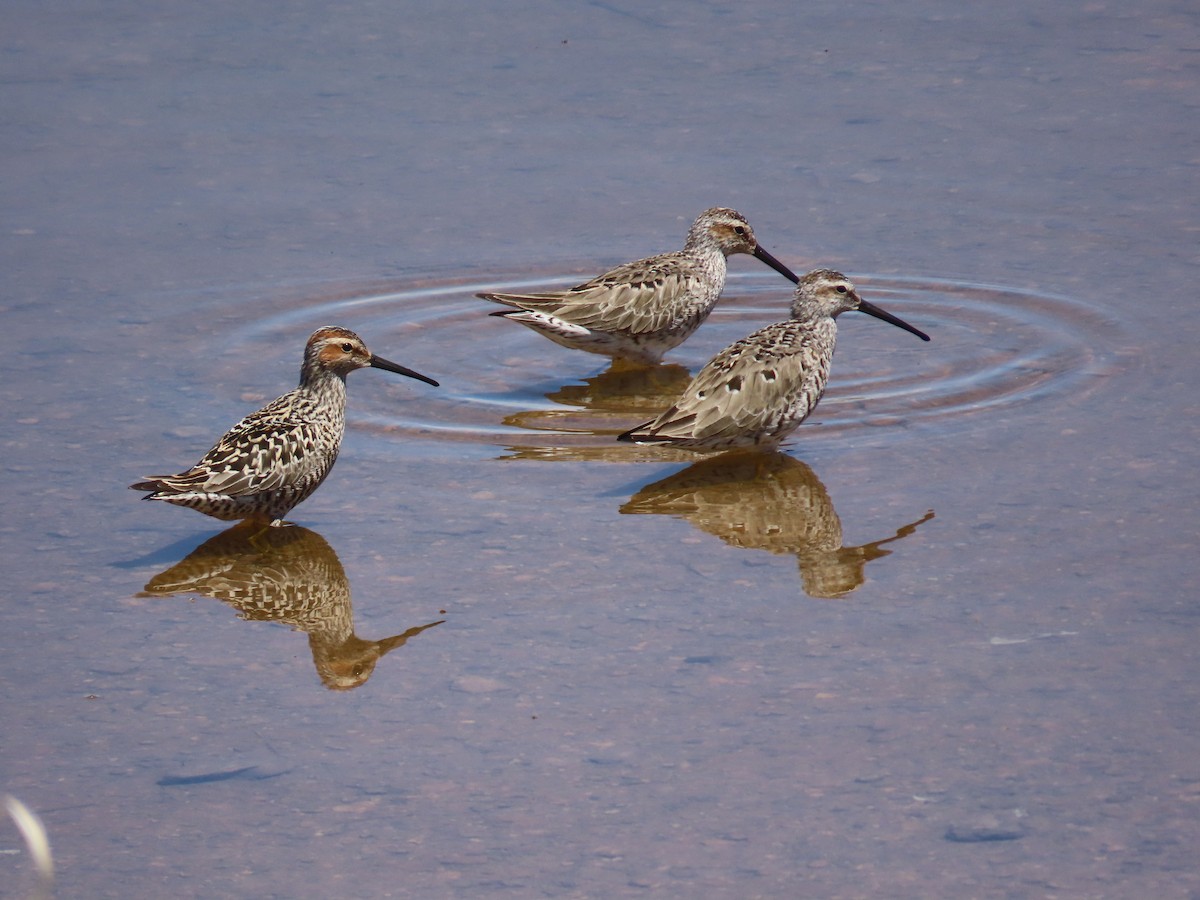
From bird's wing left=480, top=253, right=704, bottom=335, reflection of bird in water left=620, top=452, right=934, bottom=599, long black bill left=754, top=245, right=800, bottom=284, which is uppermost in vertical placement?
long black bill left=754, top=245, right=800, bottom=284

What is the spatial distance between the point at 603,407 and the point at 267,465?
9.85ft

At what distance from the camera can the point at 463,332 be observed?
1256 centimetres

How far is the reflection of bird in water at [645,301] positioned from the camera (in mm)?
11867

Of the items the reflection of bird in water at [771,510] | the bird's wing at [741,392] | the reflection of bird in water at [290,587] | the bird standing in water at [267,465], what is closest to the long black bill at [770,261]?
the bird's wing at [741,392]

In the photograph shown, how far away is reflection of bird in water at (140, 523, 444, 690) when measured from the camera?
7953 mm

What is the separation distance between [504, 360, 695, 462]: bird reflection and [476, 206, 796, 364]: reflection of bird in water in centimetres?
19

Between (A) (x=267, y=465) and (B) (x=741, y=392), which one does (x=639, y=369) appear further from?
(A) (x=267, y=465)

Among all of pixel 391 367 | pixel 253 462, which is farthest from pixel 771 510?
pixel 253 462

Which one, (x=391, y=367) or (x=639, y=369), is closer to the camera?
(x=391, y=367)

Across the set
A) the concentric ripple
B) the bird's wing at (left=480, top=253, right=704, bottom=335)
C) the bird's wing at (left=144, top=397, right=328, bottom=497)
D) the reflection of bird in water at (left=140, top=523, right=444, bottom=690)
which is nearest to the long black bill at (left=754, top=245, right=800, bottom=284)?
the concentric ripple

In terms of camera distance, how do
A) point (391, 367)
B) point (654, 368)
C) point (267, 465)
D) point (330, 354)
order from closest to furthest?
point (267, 465) < point (330, 354) < point (391, 367) < point (654, 368)

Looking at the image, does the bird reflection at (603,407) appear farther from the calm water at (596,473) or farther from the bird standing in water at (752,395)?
the bird standing in water at (752,395)

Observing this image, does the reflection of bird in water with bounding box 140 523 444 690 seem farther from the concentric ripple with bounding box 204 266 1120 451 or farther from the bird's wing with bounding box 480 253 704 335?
the bird's wing with bounding box 480 253 704 335

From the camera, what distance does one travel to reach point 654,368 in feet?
41.4
